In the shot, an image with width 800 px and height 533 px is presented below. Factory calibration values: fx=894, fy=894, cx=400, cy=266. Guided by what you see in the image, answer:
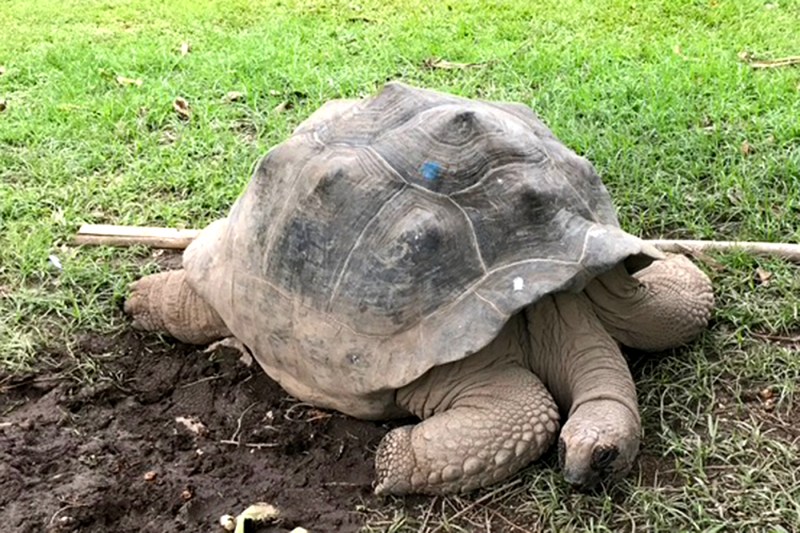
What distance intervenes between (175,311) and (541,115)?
7.77ft

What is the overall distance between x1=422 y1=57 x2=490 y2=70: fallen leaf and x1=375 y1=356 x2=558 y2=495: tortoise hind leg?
341 cm

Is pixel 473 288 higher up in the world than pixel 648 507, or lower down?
higher up

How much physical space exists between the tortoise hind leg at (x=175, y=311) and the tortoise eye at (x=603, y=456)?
150cm

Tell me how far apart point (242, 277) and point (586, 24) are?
427cm

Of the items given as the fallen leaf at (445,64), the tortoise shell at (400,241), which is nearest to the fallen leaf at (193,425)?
the tortoise shell at (400,241)

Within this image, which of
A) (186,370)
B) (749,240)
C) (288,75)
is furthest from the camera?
(288,75)

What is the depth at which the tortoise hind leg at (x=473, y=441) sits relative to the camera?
2.61 meters

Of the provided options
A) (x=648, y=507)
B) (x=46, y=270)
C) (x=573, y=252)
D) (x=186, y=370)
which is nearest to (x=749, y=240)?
(x=573, y=252)

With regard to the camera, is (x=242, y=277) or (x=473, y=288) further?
(x=242, y=277)

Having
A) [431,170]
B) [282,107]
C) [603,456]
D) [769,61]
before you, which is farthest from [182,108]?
[603,456]

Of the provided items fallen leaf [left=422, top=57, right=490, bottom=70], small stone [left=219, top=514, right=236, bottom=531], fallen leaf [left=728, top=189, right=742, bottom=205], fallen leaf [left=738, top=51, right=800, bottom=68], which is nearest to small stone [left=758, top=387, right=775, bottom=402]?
fallen leaf [left=728, top=189, right=742, bottom=205]

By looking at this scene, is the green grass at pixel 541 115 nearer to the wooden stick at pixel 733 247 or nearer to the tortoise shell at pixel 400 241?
the wooden stick at pixel 733 247

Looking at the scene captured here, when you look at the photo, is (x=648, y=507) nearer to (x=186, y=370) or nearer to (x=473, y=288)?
(x=473, y=288)

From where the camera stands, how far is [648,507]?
8.24 ft
